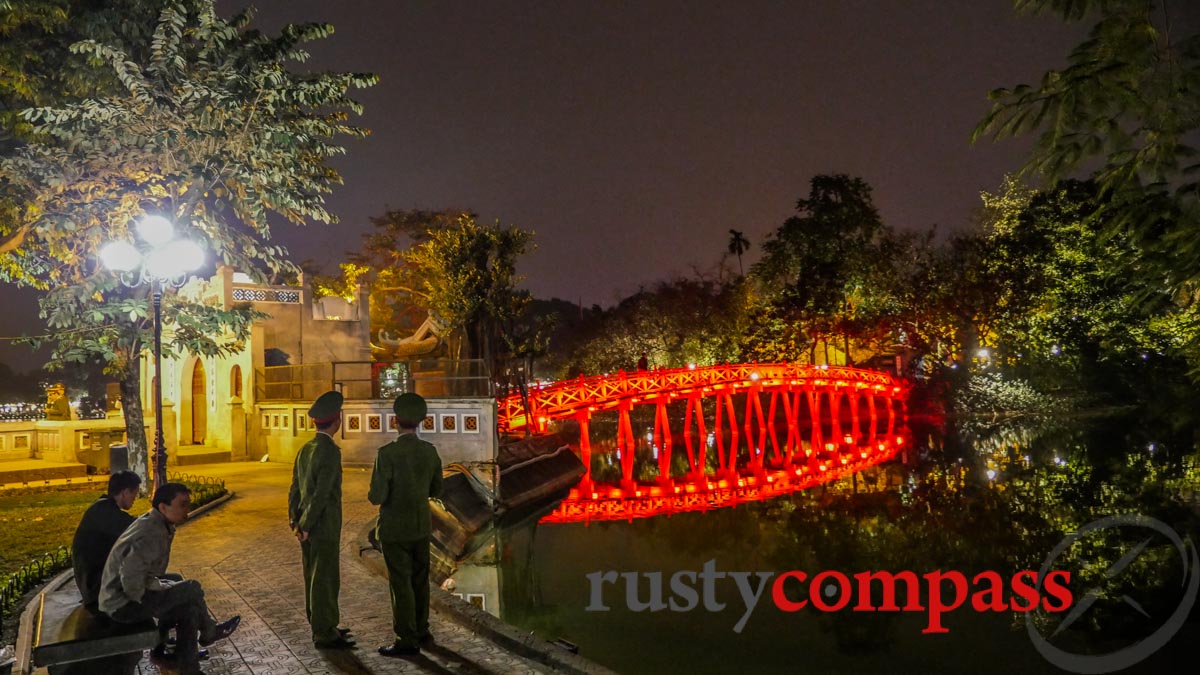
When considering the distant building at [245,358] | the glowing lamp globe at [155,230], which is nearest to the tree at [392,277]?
the distant building at [245,358]

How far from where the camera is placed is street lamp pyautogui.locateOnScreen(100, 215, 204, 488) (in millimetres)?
9820

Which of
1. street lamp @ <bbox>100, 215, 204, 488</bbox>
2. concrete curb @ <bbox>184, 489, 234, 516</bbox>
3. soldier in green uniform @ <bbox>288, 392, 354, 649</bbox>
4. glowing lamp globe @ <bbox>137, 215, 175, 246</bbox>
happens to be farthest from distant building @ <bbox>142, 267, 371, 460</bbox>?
soldier in green uniform @ <bbox>288, 392, 354, 649</bbox>

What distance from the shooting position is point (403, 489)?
6312 mm

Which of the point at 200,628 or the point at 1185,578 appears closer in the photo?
the point at 200,628

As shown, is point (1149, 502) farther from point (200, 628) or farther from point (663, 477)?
point (200, 628)

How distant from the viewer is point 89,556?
5.86 metres

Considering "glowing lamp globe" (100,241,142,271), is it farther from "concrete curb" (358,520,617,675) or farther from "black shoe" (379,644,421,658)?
"black shoe" (379,644,421,658)

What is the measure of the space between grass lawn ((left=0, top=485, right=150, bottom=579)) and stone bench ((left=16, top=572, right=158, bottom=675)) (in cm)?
452

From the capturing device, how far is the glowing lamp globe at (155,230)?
9.74m

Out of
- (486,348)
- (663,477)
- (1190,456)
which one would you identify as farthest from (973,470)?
(486,348)

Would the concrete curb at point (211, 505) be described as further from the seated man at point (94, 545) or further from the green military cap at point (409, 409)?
the green military cap at point (409, 409)

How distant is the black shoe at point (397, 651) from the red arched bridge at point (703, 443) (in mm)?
12239

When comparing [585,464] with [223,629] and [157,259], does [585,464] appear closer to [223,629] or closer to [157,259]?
[157,259]

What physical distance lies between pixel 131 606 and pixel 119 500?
968 mm
